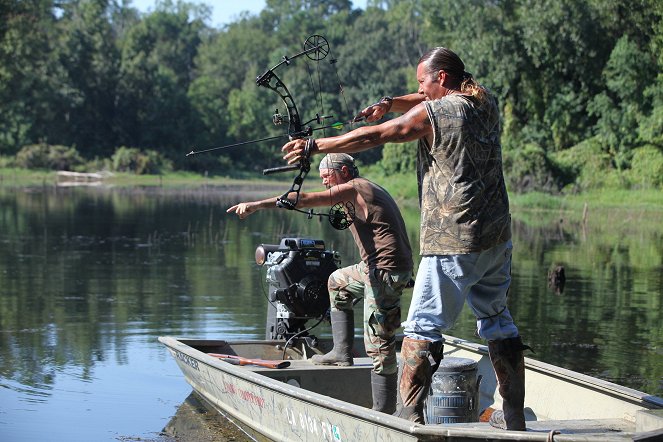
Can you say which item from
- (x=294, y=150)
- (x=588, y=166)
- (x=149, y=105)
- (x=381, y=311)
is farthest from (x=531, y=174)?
(x=149, y=105)

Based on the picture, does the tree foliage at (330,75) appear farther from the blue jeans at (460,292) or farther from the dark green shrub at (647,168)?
the blue jeans at (460,292)

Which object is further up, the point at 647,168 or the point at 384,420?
the point at 647,168

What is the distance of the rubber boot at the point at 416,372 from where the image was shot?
6.26 metres

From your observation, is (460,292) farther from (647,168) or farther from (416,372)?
(647,168)

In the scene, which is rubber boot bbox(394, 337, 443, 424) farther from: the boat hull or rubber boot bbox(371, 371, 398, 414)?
rubber boot bbox(371, 371, 398, 414)

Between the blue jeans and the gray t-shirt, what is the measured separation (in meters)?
0.07

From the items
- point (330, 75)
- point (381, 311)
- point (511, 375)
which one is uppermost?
point (330, 75)

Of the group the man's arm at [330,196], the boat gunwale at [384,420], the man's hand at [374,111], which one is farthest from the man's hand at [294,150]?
the man's arm at [330,196]

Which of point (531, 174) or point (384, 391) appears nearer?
point (384, 391)

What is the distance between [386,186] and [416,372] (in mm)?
48714

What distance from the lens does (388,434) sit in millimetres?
6340

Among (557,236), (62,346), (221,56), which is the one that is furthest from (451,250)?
(221,56)

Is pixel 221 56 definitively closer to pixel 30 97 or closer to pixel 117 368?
pixel 30 97

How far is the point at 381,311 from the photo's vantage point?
778 cm
